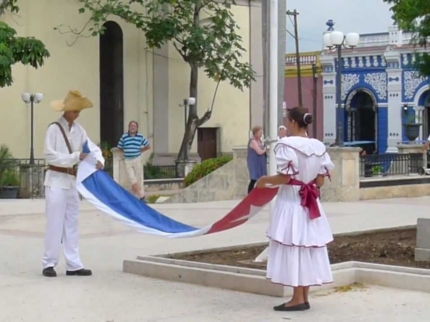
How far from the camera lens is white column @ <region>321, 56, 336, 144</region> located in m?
51.4

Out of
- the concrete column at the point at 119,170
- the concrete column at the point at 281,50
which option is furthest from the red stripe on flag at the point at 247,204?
the concrete column at the point at 119,170

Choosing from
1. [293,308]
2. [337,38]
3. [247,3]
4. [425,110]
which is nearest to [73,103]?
[293,308]

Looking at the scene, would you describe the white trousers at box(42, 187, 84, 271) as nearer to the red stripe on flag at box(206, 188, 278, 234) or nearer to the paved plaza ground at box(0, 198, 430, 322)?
the paved plaza ground at box(0, 198, 430, 322)

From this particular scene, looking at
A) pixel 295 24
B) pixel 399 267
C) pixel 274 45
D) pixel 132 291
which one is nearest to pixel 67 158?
pixel 132 291

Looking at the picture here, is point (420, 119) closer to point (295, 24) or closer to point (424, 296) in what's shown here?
point (295, 24)

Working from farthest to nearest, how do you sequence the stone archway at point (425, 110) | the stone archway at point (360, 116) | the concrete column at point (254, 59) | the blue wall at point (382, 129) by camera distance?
the stone archway at point (360, 116) < the blue wall at point (382, 129) < the stone archway at point (425, 110) < the concrete column at point (254, 59)

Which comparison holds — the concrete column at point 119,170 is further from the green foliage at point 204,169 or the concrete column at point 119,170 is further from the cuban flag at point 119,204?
the cuban flag at point 119,204

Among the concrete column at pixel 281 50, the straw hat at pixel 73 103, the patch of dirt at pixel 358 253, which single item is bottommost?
the patch of dirt at pixel 358 253

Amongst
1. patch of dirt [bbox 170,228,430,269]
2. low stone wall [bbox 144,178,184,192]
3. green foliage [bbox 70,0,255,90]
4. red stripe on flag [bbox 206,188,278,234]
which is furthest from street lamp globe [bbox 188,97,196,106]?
red stripe on flag [bbox 206,188,278,234]

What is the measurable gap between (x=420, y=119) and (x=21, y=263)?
126 feet

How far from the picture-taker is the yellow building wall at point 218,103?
36.9 meters

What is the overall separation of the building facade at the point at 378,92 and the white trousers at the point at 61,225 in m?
36.6

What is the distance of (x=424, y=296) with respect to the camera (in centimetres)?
877

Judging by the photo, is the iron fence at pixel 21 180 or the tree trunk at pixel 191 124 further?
the tree trunk at pixel 191 124
